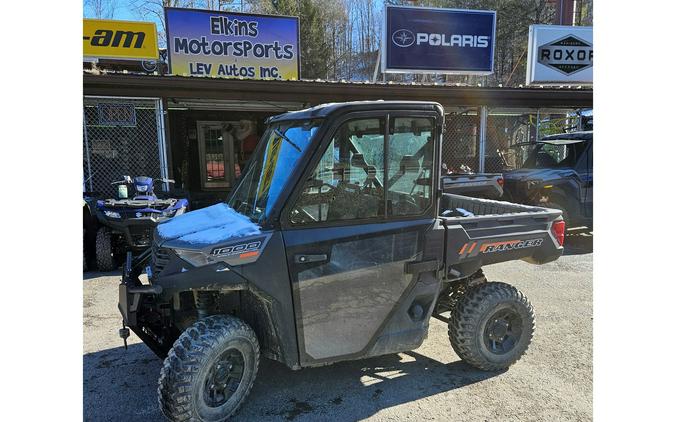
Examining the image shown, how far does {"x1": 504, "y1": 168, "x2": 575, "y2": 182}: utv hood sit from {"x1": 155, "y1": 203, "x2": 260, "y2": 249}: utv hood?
664cm

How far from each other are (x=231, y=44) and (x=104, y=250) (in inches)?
→ 258

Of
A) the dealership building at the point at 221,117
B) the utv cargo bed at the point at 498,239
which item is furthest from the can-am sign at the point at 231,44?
the utv cargo bed at the point at 498,239

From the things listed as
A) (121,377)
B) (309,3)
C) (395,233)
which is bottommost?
(121,377)

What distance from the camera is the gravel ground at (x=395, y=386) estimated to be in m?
3.04

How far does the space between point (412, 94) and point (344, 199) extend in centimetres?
745

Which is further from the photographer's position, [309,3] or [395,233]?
[309,3]

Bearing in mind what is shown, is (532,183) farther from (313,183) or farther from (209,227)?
(209,227)

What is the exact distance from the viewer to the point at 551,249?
386 centimetres

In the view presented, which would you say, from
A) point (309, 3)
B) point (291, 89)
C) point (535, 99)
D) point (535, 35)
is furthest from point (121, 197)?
point (309, 3)

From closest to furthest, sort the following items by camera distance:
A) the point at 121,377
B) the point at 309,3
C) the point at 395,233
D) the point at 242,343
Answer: the point at 242,343 → the point at 395,233 → the point at 121,377 → the point at 309,3

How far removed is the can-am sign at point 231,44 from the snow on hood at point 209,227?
8169 millimetres

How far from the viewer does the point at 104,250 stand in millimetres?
6574

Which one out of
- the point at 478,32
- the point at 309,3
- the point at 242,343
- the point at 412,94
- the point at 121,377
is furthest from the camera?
the point at 309,3

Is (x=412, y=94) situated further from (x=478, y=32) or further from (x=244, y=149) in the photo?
(x=244, y=149)
